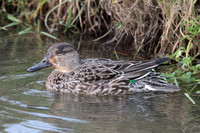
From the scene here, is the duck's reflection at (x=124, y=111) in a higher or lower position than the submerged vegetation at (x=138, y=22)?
lower

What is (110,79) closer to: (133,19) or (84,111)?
(84,111)

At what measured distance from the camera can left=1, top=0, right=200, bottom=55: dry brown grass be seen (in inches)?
236

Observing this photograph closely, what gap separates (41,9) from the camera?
873 cm

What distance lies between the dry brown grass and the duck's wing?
1.03m

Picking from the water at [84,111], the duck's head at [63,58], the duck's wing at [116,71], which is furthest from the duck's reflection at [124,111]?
the duck's head at [63,58]

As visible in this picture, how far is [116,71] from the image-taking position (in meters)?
5.31

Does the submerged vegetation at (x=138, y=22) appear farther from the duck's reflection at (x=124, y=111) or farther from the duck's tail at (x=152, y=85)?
the duck's reflection at (x=124, y=111)

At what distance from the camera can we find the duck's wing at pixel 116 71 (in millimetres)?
5245

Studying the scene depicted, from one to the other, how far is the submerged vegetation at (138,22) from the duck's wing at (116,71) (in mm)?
389

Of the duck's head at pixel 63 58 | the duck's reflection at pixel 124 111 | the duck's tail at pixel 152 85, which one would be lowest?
the duck's reflection at pixel 124 111

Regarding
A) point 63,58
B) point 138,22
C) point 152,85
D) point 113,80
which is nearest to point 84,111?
point 113,80

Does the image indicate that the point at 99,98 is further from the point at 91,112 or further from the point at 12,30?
the point at 12,30

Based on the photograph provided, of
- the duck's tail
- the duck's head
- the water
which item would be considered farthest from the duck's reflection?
the duck's head

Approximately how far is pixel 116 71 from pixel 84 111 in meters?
1.08
